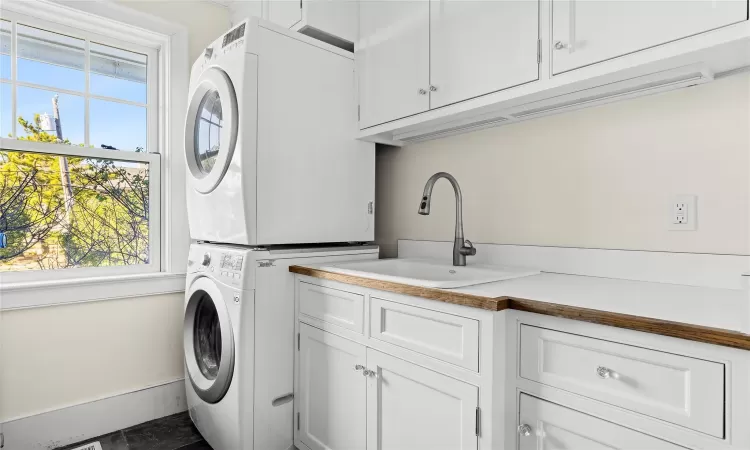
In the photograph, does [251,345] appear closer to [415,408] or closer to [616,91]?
[415,408]

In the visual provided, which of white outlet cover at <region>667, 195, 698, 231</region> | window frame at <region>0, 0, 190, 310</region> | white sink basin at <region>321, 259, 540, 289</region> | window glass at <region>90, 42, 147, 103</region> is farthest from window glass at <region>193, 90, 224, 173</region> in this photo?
white outlet cover at <region>667, 195, 698, 231</region>

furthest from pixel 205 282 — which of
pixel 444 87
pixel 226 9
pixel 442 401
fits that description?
pixel 226 9

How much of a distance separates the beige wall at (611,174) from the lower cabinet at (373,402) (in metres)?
0.80

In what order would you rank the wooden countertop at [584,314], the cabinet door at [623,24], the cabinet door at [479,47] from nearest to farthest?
1. the wooden countertop at [584,314]
2. the cabinet door at [623,24]
3. the cabinet door at [479,47]

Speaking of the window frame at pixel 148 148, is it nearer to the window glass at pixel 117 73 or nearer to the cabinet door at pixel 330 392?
the window glass at pixel 117 73

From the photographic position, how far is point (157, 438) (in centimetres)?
215

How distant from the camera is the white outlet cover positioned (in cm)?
134

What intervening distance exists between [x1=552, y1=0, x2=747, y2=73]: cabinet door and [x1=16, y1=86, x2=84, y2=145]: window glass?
7.75 ft

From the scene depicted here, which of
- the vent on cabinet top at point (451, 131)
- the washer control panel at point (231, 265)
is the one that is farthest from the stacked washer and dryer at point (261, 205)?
the vent on cabinet top at point (451, 131)

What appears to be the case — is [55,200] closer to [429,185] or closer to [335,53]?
[335,53]

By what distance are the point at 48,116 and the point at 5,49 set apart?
0.35 meters

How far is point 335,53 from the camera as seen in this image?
6.74 feet

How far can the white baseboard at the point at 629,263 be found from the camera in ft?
4.16

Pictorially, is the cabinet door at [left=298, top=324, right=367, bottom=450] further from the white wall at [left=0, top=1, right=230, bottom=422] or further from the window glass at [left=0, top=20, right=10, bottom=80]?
the window glass at [left=0, top=20, right=10, bottom=80]
